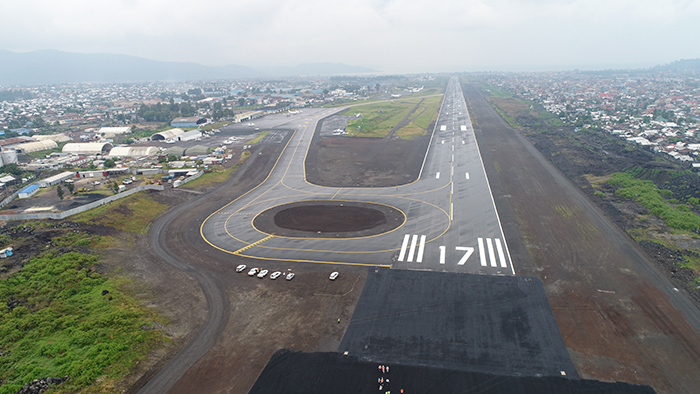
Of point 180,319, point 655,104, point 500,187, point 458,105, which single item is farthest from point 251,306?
point 655,104

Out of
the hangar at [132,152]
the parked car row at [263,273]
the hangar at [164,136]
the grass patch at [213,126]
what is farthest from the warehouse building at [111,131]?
the parked car row at [263,273]

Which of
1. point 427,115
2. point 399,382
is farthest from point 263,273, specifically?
point 427,115

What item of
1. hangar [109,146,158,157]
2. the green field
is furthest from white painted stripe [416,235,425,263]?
hangar [109,146,158,157]

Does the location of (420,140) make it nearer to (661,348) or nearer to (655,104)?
(661,348)

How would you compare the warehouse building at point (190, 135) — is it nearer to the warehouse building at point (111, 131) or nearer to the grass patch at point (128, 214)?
the warehouse building at point (111, 131)

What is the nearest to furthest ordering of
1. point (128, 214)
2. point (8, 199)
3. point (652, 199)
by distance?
point (128, 214), point (652, 199), point (8, 199)

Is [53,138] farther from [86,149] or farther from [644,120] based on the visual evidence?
[644,120]

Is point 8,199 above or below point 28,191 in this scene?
below

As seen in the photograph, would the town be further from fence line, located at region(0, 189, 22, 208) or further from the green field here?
fence line, located at region(0, 189, 22, 208)
